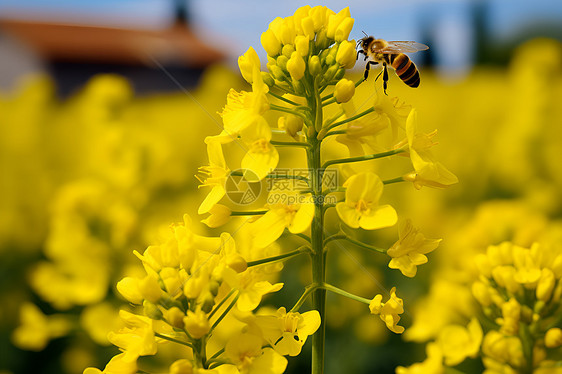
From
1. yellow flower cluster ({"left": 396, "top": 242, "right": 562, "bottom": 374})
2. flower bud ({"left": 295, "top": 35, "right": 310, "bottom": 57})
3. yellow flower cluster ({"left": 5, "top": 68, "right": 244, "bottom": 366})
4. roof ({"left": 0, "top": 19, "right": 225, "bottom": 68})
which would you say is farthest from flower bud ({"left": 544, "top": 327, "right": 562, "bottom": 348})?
roof ({"left": 0, "top": 19, "right": 225, "bottom": 68})

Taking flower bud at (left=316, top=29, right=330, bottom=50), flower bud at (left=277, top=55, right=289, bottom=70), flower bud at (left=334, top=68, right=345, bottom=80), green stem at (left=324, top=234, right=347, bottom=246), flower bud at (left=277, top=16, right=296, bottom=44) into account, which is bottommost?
green stem at (left=324, top=234, right=347, bottom=246)

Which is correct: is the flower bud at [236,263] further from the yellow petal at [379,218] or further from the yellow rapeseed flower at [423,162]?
the yellow rapeseed flower at [423,162]

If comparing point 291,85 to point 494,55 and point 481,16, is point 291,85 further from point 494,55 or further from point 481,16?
point 494,55

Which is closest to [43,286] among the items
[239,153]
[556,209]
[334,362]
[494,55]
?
[334,362]

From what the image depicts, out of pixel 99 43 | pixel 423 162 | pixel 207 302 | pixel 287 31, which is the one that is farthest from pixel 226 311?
pixel 99 43

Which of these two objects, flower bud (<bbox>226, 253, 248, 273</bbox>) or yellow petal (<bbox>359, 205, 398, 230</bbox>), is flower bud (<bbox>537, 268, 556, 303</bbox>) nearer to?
yellow petal (<bbox>359, 205, 398, 230</bbox>)
